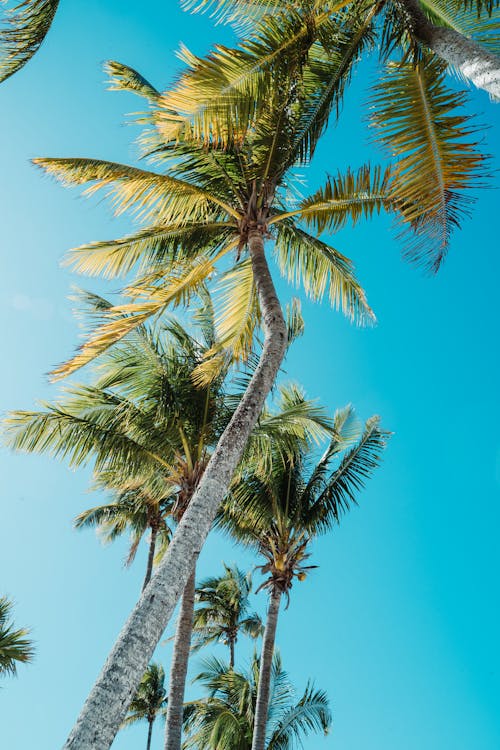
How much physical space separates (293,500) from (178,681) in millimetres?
4628

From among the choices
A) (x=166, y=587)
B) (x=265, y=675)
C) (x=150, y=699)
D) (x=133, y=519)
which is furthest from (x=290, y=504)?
(x=150, y=699)

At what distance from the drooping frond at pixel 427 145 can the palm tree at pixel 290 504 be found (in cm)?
751

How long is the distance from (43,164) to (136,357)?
4.11 meters

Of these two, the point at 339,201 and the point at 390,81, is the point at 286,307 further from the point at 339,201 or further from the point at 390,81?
the point at 390,81

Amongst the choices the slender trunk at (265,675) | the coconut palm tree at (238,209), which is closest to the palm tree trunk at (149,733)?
the slender trunk at (265,675)

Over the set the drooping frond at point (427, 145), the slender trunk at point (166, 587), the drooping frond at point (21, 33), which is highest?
the drooping frond at point (427, 145)

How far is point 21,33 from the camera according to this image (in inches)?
194

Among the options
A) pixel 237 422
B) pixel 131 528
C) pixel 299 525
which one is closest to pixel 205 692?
pixel 131 528

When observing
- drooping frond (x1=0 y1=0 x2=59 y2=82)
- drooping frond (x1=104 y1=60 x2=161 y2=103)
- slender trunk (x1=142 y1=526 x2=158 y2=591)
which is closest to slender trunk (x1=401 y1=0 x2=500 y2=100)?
drooping frond (x1=0 y1=0 x2=59 y2=82)

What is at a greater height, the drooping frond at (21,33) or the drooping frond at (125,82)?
the drooping frond at (125,82)

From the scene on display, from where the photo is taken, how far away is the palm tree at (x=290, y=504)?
41.7 feet

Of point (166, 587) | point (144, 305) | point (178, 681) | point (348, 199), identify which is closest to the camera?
point (166, 587)

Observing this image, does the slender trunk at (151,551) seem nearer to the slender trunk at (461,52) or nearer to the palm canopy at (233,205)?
the palm canopy at (233,205)

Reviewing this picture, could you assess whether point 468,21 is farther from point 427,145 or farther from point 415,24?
point 427,145
